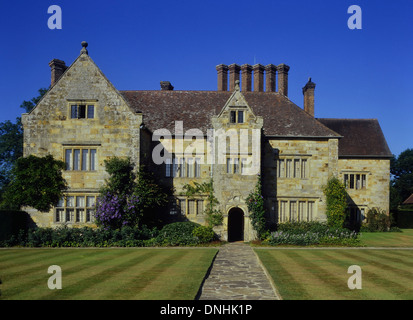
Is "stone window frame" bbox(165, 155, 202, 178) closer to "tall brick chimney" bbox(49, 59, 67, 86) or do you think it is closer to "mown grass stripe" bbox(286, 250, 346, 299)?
Result: "tall brick chimney" bbox(49, 59, 67, 86)

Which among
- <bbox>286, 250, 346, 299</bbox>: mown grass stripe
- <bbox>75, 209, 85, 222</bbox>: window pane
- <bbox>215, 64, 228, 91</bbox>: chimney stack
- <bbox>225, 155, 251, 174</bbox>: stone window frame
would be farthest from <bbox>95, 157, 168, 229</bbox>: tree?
<bbox>215, 64, 228, 91</bbox>: chimney stack

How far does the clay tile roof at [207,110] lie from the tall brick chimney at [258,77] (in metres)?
1.66

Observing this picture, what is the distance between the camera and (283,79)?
1404 inches

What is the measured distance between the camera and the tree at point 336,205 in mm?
29312

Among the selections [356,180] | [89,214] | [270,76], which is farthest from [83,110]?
[356,180]

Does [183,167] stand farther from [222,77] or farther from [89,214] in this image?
[222,77]

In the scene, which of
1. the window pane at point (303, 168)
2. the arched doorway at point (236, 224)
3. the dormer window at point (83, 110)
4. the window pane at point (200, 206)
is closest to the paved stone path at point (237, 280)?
the window pane at point (200, 206)

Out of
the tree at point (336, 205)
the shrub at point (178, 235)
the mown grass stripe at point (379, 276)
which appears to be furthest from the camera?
the tree at point (336, 205)

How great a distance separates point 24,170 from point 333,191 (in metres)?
20.2

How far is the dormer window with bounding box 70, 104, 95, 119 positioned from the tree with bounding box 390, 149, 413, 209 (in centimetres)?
5543

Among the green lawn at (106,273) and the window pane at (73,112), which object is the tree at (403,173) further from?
the green lawn at (106,273)
